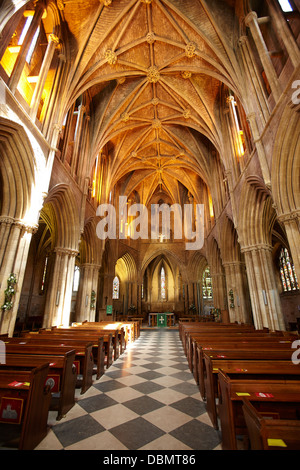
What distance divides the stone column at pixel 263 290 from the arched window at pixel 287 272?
8.56 m

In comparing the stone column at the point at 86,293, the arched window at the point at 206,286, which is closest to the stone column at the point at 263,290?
the stone column at the point at 86,293

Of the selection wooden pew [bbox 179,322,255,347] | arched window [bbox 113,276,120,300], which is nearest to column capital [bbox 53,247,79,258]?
wooden pew [bbox 179,322,255,347]

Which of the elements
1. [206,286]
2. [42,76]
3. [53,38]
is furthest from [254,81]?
[206,286]

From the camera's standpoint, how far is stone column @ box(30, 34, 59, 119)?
8.15m

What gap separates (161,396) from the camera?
4.12m

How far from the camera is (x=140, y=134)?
17938 mm

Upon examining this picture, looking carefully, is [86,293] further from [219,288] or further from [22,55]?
[22,55]

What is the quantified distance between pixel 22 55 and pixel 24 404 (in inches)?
369

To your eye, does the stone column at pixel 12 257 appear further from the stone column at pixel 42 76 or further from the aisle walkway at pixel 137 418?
the stone column at pixel 42 76

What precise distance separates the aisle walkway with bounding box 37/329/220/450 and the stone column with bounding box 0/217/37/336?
3577 mm

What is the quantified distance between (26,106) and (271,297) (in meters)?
11.8

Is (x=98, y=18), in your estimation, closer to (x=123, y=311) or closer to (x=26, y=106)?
(x=26, y=106)

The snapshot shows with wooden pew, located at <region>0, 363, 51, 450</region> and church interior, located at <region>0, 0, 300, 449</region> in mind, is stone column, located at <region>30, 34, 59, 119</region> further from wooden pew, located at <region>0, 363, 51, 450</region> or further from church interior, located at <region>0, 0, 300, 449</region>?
wooden pew, located at <region>0, 363, 51, 450</region>

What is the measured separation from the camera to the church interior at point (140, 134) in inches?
284
